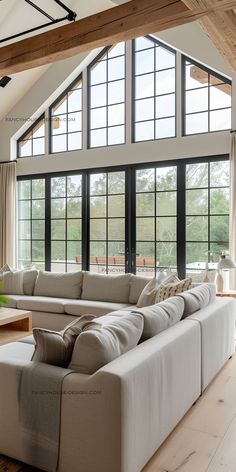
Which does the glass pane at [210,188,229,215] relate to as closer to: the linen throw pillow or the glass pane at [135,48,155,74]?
the glass pane at [135,48,155,74]

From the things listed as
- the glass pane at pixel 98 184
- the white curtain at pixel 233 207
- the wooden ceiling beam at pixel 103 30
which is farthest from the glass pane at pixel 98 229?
the wooden ceiling beam at pixel 103 30

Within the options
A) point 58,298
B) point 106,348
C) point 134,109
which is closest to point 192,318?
point 106,348

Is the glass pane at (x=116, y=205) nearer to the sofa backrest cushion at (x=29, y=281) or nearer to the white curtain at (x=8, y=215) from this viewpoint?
the sofa backrest cushion at (x=29, y=281)

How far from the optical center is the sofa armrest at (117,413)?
1.73 meters

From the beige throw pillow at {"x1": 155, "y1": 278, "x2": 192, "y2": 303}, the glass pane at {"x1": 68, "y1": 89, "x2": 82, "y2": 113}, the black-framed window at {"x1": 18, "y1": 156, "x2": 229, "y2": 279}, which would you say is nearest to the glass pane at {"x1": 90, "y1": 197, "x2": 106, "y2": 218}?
the black-framed window at {"x1": 18, "y1": 156, "x2": 229, "y2": 279}

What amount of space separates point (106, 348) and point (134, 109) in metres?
4.86

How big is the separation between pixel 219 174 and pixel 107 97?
2.38 metres

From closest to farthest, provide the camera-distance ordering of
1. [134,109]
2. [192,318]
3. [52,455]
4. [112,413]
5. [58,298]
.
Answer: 1. [112,413]
2. [52,455]
3. [192,318]
4. [58,298]
5. [134,109]

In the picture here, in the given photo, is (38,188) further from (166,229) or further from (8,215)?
(166,229)

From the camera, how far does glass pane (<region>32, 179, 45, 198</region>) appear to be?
6.91 m

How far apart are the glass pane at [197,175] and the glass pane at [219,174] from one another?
87 millimetres

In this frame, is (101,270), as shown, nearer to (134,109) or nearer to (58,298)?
(58,298)

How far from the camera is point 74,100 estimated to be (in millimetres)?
6645

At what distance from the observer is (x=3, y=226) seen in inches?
277
